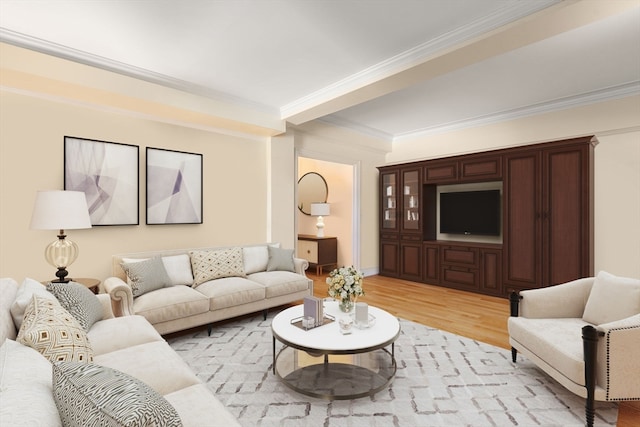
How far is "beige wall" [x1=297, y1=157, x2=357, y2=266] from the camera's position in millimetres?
6430

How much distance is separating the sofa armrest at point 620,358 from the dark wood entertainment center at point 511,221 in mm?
2692

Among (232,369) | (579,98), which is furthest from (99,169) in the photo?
(579,98)

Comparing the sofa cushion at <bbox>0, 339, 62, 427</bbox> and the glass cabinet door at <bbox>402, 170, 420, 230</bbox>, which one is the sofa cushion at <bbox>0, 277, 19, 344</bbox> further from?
the glass cabinet door at <bbox>402, 170, 420, 230</bbox>

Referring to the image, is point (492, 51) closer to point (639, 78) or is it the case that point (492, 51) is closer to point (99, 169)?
point (639, 78)

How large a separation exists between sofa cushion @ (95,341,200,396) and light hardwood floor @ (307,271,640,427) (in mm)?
2710

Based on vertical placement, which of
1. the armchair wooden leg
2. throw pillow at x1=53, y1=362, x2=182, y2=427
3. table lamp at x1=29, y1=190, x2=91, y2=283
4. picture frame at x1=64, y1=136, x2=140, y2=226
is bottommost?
the armchair wooden leg

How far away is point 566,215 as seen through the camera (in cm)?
424

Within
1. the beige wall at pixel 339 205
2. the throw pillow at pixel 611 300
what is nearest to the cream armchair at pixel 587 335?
the throw pillow at pixel 611 300

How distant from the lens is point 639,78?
379 cm

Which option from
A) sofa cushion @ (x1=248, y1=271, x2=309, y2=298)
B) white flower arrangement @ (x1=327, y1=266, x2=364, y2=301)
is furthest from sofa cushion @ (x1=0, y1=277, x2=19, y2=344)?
sofa cushion @ (x1=248, y1=271, x2=309, y2=298)

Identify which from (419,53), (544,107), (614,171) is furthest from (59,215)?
(614,171)

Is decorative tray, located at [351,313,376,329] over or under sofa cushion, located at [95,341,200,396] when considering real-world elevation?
under

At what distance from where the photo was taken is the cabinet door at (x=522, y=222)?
446 cm

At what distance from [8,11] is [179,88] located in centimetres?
147
